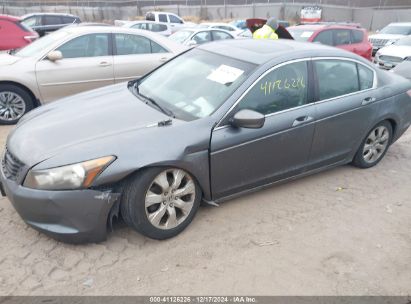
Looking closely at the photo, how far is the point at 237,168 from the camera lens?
3326mm

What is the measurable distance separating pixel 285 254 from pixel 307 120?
133cm

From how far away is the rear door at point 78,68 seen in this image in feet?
19.2

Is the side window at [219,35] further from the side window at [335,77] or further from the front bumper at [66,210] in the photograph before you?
the front bumper at [66,210]

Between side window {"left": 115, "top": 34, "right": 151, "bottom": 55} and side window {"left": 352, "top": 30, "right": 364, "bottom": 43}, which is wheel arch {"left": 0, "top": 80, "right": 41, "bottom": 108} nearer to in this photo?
side window {"left": 115, "top": 34, "right": 151, "bottom": 55}

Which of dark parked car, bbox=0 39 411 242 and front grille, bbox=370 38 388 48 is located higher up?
dark parked car, bbox=0 39 411 242

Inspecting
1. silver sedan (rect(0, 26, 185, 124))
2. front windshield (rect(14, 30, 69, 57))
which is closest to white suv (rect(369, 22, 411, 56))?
silver sedan (rect(0, 26, 185, 124))

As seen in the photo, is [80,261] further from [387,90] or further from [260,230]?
[387,90]

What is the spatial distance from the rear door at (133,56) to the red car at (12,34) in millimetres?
2965

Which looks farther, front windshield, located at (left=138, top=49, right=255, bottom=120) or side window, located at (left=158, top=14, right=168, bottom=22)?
side window, located at (left=158, top=14, right=168, bottom=22)

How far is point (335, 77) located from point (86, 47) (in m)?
4.12

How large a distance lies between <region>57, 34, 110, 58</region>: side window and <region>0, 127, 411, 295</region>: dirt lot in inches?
128

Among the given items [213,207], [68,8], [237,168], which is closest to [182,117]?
[237,168]

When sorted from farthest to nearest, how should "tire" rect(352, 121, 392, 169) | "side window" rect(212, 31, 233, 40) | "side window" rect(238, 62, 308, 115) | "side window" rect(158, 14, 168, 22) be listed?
"side window" rect(158, 14, 168, 22), "side window" rect(212, 31, 233, 40), "tire" rect(352, 121, 392, 169), "side window" rect(238, 62, 308, 115)

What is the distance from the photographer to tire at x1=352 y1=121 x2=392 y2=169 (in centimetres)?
443
